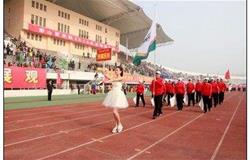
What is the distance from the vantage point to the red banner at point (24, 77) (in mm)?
22672

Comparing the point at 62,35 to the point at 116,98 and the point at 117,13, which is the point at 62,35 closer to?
the point at 117,13

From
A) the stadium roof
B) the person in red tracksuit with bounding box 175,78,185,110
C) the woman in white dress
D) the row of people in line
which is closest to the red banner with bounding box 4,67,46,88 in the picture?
the row of people in line

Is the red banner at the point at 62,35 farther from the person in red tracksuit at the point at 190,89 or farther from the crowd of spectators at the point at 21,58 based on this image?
the person in red tracksuit at the point at 190,89

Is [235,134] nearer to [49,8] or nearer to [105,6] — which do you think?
[49,8]

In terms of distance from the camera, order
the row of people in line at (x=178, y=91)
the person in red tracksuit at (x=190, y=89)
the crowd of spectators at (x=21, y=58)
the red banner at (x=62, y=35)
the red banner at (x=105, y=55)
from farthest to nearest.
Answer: the red banner at (x=62, y=35) → the red banner at (x=105, y=55) → the crowd of spectators at (x=21, y=58) → the person in red tracksuit at (x=190, y=89) → the row of people in line at (x=178, y=91)

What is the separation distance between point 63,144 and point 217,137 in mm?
4378

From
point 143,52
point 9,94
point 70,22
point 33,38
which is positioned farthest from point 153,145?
point 70,22

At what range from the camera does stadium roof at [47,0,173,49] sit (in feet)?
156

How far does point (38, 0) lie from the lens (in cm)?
4034

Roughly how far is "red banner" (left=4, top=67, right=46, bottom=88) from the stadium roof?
64.7 ft

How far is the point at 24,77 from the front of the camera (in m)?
24.2

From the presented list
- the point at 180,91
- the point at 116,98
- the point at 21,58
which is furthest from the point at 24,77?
the point at 116,98

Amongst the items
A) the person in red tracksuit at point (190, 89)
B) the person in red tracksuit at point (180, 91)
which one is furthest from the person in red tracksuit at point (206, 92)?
Result: the person in red tracksuit at point (190, 89)

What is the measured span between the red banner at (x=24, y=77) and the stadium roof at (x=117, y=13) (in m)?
19.7
